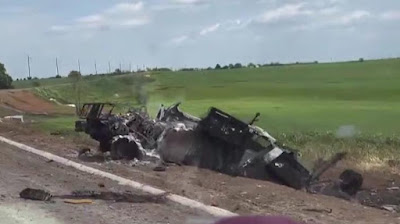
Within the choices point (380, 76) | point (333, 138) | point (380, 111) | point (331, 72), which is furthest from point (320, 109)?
point (331, 72)

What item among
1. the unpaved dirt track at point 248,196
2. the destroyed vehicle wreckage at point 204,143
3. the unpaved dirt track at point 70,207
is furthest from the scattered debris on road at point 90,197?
the destroyed vehicle wreckage at point 204,143

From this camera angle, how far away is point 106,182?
55.7 feet

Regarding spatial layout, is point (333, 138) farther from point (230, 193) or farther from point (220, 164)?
point (230, 193)

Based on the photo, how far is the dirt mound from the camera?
6181cm

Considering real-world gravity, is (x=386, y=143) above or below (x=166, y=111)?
below

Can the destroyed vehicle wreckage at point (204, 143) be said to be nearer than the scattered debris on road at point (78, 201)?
No

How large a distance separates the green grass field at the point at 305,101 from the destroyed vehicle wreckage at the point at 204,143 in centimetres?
657

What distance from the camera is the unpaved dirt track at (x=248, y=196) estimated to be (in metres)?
13.0

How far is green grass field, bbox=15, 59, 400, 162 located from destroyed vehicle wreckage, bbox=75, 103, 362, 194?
6.57 metres

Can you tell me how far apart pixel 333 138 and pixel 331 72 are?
104934mm

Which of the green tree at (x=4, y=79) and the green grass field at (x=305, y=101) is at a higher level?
the green tree at (x=4, y=79)

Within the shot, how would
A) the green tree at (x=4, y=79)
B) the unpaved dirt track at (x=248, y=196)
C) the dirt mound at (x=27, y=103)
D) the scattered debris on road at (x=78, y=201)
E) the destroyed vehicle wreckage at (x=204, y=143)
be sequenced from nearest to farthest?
the unpaved dirt track at (x=248, y=196), the scattered debris on road at (x=78, y=201), the destroyed vehicle wreckage at (x=204, y=143), the dirt mound at (x=27, y=103), the green tree at (x=4, y=79)

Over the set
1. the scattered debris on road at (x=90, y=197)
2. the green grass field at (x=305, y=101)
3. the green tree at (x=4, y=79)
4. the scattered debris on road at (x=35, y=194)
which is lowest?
the green grass field at (x=305, y=101)

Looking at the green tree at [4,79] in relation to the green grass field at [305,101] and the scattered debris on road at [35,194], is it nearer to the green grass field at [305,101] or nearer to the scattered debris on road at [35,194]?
the green grass field at [305,101]
